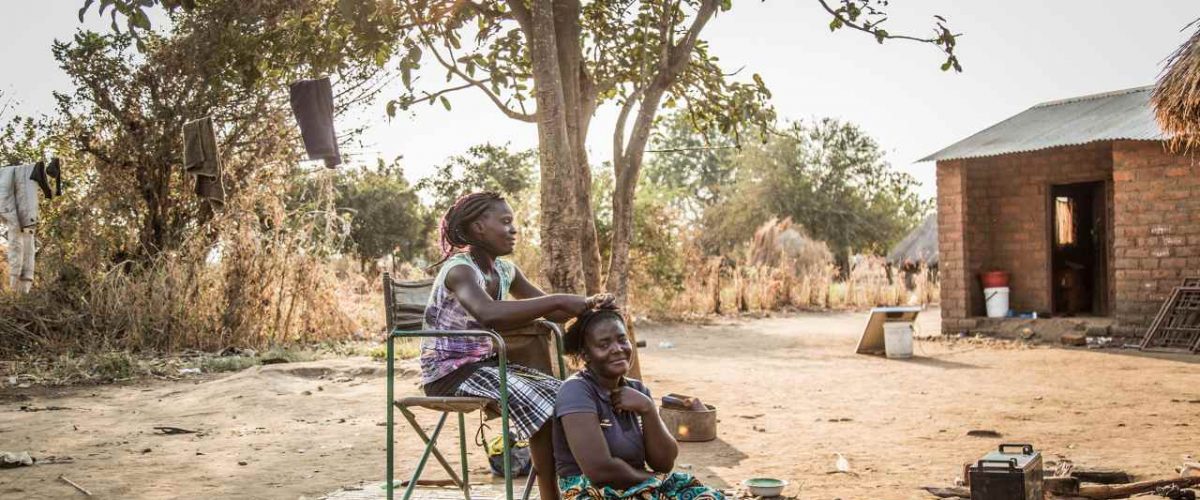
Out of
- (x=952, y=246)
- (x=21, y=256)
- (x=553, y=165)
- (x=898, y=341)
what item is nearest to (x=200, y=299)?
(x=21, y=256)

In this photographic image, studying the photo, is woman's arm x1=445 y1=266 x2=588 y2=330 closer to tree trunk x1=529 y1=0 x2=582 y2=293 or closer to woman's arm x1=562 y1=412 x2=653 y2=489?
woman's arm x1=562 y1=412 x2=653 y2=489

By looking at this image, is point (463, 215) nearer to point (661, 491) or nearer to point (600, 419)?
point (600, 419)

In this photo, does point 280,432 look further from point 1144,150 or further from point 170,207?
point 1144,150

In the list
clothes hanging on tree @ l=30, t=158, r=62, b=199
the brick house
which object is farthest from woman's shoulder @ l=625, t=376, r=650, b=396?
the brick house

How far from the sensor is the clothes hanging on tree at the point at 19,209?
11.2 m

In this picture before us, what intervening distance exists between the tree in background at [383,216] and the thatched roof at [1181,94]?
24.8 m

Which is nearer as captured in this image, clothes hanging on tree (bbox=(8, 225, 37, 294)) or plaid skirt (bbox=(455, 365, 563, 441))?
plaid skirt (bbox=(455, 365, 563, 441))

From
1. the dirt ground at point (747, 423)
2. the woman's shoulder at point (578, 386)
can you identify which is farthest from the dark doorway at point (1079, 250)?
the woman's shoulder at point (578, 386)

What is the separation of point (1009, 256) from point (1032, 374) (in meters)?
5.45

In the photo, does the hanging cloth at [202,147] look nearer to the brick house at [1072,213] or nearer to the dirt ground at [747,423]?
the dirt ground at [747,423]

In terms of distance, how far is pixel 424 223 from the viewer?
112 ft

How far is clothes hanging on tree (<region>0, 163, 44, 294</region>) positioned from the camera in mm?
11195

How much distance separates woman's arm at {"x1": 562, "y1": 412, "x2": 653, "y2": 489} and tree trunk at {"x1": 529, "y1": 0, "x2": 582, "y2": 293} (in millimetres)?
3759

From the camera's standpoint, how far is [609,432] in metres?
3.25
